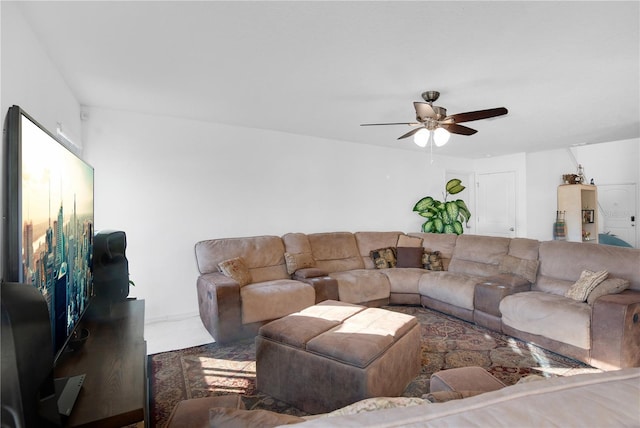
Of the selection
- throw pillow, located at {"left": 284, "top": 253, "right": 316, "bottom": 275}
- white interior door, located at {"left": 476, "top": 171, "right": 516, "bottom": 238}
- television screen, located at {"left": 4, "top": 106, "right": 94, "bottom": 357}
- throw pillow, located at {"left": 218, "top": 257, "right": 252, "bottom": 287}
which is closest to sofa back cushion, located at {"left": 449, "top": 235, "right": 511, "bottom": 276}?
throw pillow, located at {"left": 284, "top": 253, "right": 316, "bottom": 275}

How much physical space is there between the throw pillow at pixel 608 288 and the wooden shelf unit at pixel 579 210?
13.0ft

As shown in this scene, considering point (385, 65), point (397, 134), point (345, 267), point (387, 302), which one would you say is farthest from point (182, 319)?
point (397, 134)

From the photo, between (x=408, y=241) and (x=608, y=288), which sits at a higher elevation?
(x=408, y=241)

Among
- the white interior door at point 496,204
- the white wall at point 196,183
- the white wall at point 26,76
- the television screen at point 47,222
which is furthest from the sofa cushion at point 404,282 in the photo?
the white wall at point 26,76

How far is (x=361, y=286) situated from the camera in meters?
3.98

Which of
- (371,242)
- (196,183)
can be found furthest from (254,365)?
(371,242)

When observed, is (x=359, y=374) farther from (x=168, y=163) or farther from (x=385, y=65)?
(x=168, y=163)

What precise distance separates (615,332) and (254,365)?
2839 millimetres

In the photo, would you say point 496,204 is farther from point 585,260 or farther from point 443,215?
point 585,260

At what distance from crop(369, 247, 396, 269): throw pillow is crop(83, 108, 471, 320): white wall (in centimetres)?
74

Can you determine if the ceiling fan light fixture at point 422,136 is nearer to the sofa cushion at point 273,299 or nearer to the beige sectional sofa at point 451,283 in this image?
the beige sectional sofa at point 451,283

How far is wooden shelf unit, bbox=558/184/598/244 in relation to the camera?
6.19m

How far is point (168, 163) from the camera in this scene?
3.79m

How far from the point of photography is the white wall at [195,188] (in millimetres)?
3541
